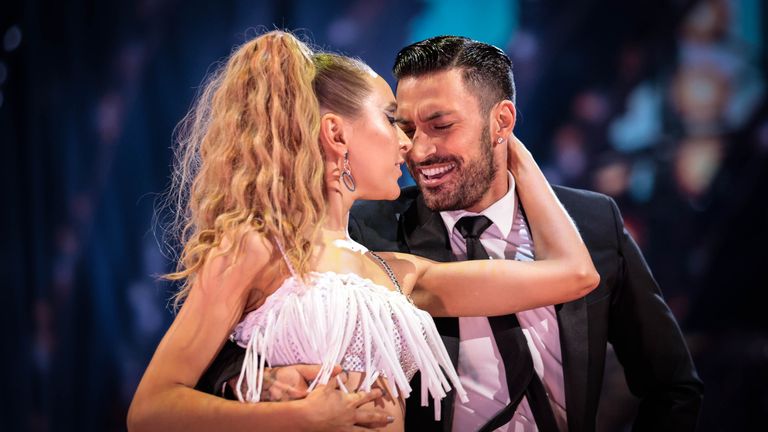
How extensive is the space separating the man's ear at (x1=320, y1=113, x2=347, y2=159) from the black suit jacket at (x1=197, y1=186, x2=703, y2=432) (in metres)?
0.50

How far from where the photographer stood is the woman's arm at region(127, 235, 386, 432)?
4.60 ft

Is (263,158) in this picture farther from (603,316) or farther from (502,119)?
(603,316)

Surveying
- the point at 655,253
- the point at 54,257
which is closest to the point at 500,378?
the point at 655,253

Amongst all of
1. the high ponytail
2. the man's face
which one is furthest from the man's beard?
the high ponytail

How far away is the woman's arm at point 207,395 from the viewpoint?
1.40 metres

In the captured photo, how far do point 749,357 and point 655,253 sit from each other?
21.3 inches

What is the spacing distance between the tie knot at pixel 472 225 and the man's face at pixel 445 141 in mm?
43

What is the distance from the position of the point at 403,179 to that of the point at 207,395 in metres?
1.79

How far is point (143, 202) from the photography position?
10.2 feet

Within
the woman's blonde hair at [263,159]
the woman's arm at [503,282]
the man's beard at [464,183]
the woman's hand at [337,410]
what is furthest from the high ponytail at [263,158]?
the man's beard at [464,183]

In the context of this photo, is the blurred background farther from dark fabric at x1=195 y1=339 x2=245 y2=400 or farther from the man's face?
dark fabric at x1=195 y1=339 x2=245 y2=400

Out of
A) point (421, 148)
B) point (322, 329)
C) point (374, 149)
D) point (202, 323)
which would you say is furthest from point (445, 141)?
point (202, 323)

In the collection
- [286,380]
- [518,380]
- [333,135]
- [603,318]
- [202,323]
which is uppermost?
[333,135]

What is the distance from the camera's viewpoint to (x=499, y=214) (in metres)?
2.30
